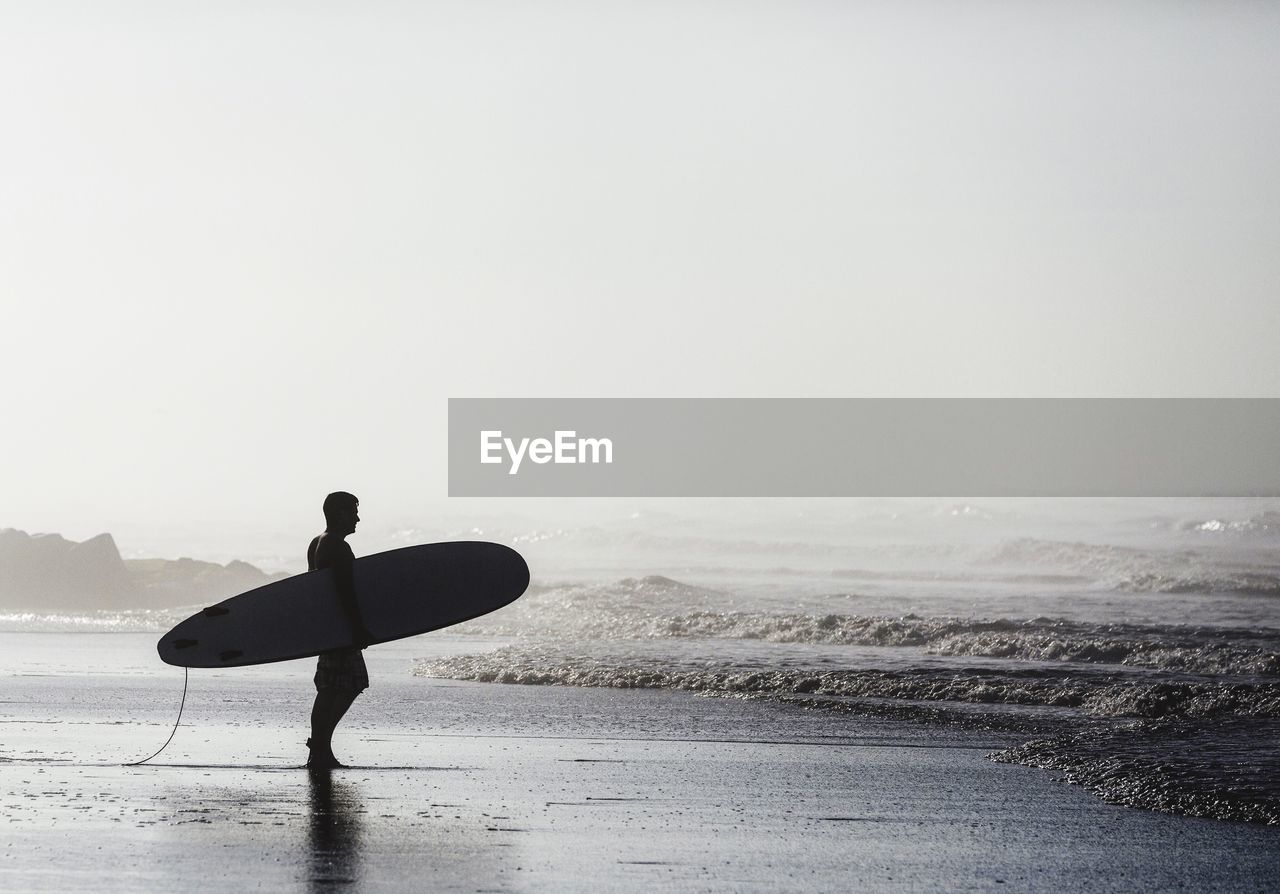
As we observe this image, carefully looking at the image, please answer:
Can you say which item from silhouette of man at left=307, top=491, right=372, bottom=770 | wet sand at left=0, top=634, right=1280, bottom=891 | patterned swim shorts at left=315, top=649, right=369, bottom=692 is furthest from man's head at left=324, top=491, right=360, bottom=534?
wet sand at left=0, top=634, right=1280, bottom=891

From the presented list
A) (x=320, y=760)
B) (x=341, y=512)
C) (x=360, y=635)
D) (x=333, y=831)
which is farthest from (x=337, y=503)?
(x=333, y=831)

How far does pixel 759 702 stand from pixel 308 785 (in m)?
6.20

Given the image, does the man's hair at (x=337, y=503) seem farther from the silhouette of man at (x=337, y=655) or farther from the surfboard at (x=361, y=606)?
the surfboard at (x=361, y=606)

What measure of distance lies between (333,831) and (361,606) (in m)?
3.10

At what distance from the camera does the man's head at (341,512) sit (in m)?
7.36

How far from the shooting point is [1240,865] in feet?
16.6

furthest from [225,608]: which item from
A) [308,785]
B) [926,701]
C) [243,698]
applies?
[926,701]

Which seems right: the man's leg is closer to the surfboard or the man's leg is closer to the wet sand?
the wet sand

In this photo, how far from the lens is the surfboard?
25.2 ft

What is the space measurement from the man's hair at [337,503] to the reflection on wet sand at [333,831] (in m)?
1.52

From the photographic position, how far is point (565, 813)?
5.85 m

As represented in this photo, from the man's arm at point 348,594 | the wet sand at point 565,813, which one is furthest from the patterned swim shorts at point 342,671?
the wet sand at point 565,813

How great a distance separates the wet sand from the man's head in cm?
143

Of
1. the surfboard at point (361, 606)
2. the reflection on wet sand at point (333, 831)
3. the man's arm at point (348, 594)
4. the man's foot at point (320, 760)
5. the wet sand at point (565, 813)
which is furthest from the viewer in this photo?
the surfboard at point (361, 606)
